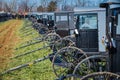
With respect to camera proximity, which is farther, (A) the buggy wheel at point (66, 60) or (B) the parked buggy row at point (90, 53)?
(A) the buggy wheel at point (66, 60)

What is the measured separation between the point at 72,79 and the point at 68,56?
10.7 ft

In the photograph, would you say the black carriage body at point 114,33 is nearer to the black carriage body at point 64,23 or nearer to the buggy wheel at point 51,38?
the buggy wheel at point 51,38

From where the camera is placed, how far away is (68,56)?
11.8 meters

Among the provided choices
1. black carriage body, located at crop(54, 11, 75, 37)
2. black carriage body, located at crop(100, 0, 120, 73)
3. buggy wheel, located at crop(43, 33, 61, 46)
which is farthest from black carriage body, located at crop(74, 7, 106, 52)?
black carriage body, located at crop(54, 11, 75, 37)

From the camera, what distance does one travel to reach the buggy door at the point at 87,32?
1301 centimetres

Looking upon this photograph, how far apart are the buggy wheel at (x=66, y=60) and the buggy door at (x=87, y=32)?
3.83ft

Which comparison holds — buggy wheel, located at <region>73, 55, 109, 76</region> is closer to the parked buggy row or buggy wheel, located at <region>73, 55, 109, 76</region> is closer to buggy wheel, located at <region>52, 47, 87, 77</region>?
the parked buggy row

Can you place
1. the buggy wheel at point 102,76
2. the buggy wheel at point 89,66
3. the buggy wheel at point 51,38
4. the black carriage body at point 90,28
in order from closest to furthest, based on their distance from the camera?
the buggy wheel at point 102,76, the buggy wheel at point 89,66, the black carriage body at point 90,28, the buggy wheel at point 51,38

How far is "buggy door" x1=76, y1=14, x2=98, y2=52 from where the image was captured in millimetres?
13009

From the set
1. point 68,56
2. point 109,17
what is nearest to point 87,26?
point 68,56

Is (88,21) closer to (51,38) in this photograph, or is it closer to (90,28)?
(90,28)

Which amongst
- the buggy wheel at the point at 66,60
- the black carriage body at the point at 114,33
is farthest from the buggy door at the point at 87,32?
the black carriage body at the point at 114,33

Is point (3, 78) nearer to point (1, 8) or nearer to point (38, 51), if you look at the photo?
point (38, 51)

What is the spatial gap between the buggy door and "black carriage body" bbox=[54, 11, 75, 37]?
5476 millimetres
